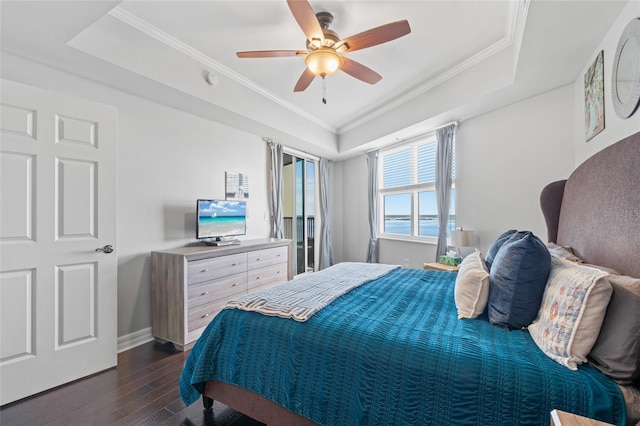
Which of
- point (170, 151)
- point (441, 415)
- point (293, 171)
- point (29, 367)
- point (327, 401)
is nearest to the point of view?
point (441, 415)

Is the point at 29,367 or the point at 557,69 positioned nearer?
the point at 29,367

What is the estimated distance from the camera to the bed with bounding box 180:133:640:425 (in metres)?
0.93

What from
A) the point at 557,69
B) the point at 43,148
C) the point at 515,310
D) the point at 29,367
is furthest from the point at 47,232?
the point at 557,69

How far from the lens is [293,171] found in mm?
4895

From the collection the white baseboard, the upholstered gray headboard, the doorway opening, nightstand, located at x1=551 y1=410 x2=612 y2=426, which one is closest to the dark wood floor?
the white baseboard

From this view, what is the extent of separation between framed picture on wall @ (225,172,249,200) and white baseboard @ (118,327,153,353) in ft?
5.81

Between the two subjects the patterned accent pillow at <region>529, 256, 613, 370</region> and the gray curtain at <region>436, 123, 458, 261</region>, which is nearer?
the patterned accent pillow at <region>529, 256, 613, 370</region>

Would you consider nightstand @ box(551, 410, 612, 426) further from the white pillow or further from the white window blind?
the white window blind

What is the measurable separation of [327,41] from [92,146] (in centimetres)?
→ 206

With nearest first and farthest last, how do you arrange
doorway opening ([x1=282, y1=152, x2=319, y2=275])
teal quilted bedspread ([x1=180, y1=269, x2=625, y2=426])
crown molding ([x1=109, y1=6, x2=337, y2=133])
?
teal quilted bedspread ([x1=180, y1=269, x2=625, y2=426]) → crown molding ([x1=109, y1=6, x2=337, y2=133]) → doorway opening ([x1=282, y1=152, x2=319, y2=275])

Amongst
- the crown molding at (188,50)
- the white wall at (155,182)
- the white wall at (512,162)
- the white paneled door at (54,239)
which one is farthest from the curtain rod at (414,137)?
the white paneled door at (54,239)

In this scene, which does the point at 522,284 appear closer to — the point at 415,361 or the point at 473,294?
the point at 473,294

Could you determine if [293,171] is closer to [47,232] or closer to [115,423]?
[47,232]

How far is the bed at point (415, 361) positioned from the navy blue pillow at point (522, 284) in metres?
0.06
